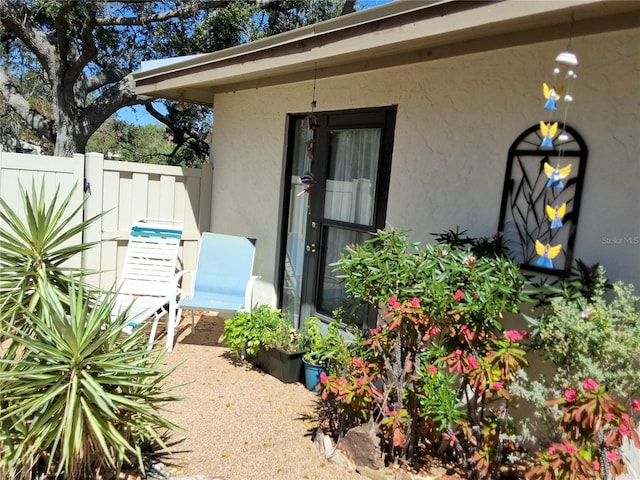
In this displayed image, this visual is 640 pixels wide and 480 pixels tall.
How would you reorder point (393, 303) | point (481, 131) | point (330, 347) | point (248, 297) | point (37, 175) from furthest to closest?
1. point (37, 175)
2. point (248, 297)
3. point (330, 347)
4. point (481, 131)
5. point (393, 303)

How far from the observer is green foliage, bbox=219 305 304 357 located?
4.54m

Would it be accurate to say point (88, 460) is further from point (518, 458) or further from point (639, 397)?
point (639, 397)

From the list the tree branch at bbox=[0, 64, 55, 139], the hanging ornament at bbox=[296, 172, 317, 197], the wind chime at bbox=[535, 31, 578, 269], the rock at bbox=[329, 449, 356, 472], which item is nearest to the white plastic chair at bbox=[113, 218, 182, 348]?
the hanging ornament at bbox=[296, 172, 317, 197]

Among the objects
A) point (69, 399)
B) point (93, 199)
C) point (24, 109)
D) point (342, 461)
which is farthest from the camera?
point (24, 109)

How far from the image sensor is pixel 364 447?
2.96m

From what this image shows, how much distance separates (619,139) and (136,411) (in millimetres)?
3076

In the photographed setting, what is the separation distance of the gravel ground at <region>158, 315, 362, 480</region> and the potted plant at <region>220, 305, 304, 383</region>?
104mm

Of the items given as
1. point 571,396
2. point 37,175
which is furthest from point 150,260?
point 571,396

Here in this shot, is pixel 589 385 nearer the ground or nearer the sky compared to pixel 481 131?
nearer the ground

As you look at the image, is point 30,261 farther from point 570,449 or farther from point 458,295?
point 570,449

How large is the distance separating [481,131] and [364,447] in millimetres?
2296

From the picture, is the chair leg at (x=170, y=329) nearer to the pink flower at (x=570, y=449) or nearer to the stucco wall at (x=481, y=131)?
the stucco wall at (x=481, y=131)

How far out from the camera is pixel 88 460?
255cm

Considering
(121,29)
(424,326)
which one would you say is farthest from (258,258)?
(121,29)
